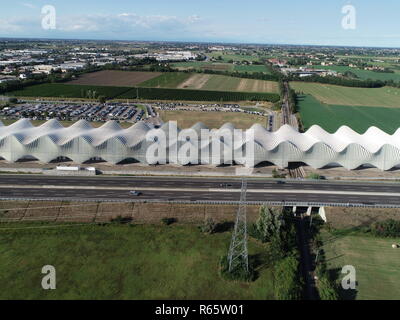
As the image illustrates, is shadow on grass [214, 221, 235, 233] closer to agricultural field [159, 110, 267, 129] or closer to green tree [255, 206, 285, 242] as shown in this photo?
green tree [255, 206, 285, 242]

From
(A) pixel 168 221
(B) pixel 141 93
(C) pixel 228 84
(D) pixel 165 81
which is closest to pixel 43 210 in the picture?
(A) pixel 168 221

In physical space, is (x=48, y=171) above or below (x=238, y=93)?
below

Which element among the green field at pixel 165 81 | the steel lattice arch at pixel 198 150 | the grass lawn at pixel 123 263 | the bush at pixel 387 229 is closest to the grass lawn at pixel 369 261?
the bush at pixel 387 229

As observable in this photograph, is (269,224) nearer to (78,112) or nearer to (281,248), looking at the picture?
(281,248)

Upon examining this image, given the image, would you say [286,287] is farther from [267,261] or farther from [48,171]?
[48,171]

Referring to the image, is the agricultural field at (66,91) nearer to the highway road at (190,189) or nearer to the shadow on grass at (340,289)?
the highway road at (190,189)
